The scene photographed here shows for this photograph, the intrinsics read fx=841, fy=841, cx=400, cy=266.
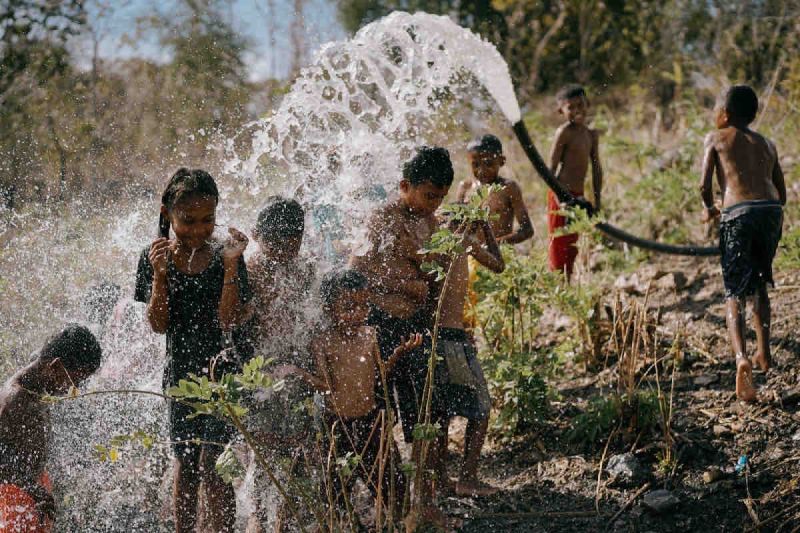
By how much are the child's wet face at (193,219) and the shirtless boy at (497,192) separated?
1.93 meters

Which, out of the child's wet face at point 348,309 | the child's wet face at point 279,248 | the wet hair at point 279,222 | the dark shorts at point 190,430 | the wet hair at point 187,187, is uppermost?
Answer: the wet hair at point 187,187

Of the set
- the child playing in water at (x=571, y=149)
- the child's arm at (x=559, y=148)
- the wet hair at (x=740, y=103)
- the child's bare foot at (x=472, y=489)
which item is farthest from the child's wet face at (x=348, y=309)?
the child's arm at (x=559, y=148)

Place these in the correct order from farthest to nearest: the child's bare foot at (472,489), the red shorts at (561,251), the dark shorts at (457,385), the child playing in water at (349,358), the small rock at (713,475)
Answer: the red shorts at (561,251) < the child's bare foot at (472,489) < the dark shorts at (457,385) < the small rock at (713,475) < the child playing in water at (349,358)

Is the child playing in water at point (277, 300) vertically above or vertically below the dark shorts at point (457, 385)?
above

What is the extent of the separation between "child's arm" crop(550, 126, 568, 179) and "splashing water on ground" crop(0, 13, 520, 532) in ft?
2.46

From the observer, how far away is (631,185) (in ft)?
25.5

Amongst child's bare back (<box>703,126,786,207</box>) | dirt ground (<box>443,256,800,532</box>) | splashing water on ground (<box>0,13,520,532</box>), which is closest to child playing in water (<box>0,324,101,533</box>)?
splashing water on ground (<box>0,13,520,532</box>)

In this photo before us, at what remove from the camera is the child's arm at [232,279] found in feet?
10.3

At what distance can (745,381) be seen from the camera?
4008 mm

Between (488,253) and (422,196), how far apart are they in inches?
16.8


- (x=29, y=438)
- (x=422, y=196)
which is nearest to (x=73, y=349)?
(x=29, y=438)

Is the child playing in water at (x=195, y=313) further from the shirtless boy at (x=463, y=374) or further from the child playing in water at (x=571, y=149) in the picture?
the child playing in water at (x=571, y=149)

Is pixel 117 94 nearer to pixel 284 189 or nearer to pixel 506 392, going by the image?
pixel 284 189

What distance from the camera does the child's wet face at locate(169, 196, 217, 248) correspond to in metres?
3.15
